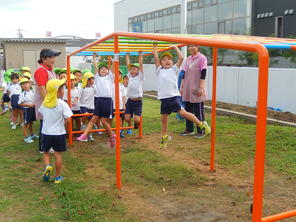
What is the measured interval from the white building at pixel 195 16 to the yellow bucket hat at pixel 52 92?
11912mm

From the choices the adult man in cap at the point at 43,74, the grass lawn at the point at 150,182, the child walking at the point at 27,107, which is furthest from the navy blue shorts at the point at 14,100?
the adult man in cap at the point at 43,74

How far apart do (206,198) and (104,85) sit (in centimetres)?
301

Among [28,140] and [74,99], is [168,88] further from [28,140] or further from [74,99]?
[28,140]

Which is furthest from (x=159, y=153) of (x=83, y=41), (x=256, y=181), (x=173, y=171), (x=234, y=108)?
(x=83, y=41)

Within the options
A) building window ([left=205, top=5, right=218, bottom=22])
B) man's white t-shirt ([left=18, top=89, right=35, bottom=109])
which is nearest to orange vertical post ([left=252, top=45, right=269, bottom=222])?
man's white t-shirt ([left=18, top=89, right=35, bottom=109])

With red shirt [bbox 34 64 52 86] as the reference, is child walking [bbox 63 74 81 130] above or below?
below

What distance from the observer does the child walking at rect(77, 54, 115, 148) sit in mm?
6035

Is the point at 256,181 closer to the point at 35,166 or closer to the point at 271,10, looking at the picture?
the point at 35,166

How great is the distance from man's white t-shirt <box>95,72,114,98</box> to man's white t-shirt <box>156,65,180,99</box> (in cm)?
142

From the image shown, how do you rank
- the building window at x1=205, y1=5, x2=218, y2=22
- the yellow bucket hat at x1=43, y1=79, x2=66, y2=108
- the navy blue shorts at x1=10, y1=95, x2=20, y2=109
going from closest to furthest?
the yellow bucket hat at x1=43, y1=79, x2=66, y2=108
the navy blue shorts at x1=10, y1=95, x2=20, y2=109
the building window at x1=205, y1=5, x2=218, y2=22

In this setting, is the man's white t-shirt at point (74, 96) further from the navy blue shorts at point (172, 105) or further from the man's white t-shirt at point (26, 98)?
the navy blue shorts at point (172, 105)

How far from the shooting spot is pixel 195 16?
18312 millimetres

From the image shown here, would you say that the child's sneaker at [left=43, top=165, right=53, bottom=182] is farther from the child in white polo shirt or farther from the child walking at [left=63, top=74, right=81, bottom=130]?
the child walking at [left=63, top=74, right=81, bottom=130]

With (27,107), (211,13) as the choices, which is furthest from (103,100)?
(211,13)
